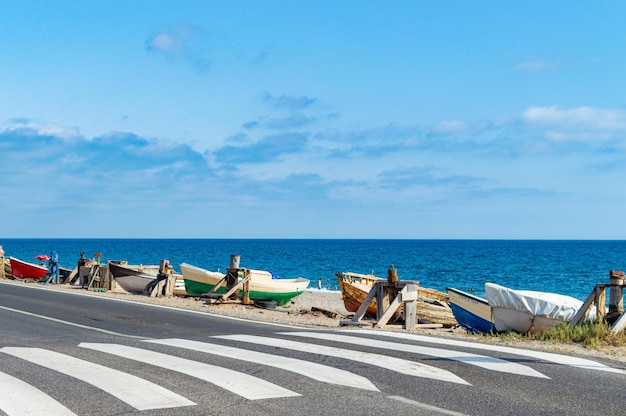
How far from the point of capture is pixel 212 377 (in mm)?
7910

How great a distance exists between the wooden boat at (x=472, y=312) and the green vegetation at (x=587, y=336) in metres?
3.48

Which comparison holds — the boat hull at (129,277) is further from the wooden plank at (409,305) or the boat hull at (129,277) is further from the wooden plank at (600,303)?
the wooden plank at (600,303)

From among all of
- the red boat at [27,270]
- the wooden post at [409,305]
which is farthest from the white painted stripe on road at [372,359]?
the red boat at [27,270]

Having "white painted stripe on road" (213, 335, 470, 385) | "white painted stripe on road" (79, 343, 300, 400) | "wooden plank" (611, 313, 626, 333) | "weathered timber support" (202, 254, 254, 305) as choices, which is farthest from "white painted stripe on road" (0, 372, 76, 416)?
"weathered timber support" (202, 254, 254, 305)

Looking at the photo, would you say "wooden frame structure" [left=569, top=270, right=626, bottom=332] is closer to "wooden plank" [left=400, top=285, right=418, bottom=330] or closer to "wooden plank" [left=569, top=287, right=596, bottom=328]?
"wooden plank" [left=569, top=287, right=596, bottom=328]

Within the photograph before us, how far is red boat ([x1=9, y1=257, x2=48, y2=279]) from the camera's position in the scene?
3569cm

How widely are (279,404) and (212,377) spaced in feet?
4.96

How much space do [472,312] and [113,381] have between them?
40.1 ft

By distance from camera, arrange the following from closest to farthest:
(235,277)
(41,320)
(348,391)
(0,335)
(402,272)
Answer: (348,391) → (0,335) → (41,320) → (235,277) → (402,272)

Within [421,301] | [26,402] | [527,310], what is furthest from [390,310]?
[26,402]

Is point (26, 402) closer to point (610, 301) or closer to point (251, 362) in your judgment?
point (251, 362)

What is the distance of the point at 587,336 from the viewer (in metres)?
12.4

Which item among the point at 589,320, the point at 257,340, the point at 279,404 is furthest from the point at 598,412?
the point at 589,320

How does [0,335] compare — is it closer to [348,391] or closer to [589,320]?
[348,391]
